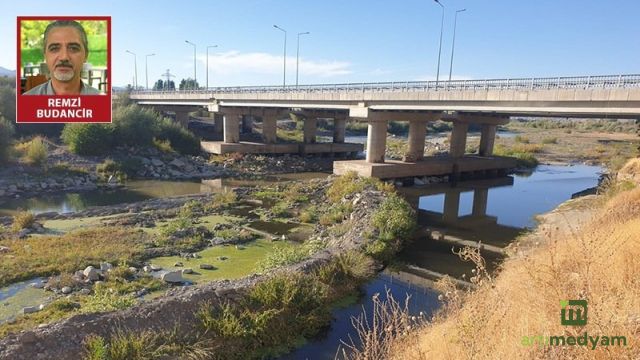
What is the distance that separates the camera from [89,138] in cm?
3778

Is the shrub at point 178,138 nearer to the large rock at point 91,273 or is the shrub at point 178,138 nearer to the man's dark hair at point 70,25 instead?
the man's dark hair at point 70,25

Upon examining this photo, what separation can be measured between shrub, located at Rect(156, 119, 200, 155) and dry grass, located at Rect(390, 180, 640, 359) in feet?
135

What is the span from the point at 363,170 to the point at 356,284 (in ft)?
64.9

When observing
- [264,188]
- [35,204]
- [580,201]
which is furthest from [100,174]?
[580,201]

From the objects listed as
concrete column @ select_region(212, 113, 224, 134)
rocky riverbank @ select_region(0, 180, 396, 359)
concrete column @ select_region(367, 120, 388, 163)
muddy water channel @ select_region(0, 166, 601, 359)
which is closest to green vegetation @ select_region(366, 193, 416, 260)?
muddy water channel @ select_region(0, 166, 601, 359)

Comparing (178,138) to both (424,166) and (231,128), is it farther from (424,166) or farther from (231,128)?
(424,166)

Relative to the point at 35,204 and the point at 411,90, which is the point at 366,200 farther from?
the point at 35,204

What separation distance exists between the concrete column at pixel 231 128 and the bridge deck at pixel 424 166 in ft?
56.0

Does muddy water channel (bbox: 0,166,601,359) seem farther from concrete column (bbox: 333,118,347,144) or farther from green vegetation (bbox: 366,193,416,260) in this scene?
concrete column (bbox: 333,118,347,144)

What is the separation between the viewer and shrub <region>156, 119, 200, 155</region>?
152 ft

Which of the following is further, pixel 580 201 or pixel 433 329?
pixel 580 201

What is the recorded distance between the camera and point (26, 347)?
27.4 ft

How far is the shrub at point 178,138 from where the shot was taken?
46.2m

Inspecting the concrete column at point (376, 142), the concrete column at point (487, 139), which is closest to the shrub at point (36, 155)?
the concrete column at point (376, 142)
